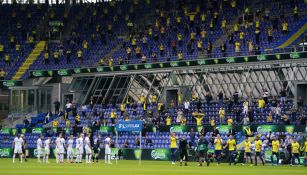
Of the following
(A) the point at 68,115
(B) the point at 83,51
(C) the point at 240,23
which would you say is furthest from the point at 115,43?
(C) the point at 240,23

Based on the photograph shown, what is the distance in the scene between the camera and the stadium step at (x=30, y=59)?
295 feet

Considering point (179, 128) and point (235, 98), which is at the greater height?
point (235, 98)

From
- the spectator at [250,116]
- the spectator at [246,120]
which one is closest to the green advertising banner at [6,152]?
the spectator at [246,120]

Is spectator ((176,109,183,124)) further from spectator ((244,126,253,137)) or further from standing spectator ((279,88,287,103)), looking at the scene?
spectator ((244,126,253,137))

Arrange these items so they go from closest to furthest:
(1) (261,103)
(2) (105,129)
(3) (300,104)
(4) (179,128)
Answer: (3) (300,104) < (1) (261,103) < (4) (179,128) < (2) (105,129)

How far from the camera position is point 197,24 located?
272 feet

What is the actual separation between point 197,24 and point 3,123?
24197 mm

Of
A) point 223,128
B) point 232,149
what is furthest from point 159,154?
point 232,149

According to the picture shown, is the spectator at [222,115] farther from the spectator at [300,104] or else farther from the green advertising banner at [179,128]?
the spectator at [300,104]

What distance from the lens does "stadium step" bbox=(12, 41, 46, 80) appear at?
90019 millimetres

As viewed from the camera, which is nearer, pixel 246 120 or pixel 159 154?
pixel 246 120

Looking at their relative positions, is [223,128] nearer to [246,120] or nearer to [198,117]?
[246,120]

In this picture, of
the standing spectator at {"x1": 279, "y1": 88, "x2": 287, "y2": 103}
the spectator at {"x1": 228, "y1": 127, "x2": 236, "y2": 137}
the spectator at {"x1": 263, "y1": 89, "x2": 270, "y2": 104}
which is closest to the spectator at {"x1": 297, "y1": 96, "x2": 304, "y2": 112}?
the standing spectator at {"x1": 279, "y1": 88, "x2": 287, "y2": 103}

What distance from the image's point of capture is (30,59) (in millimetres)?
91812
